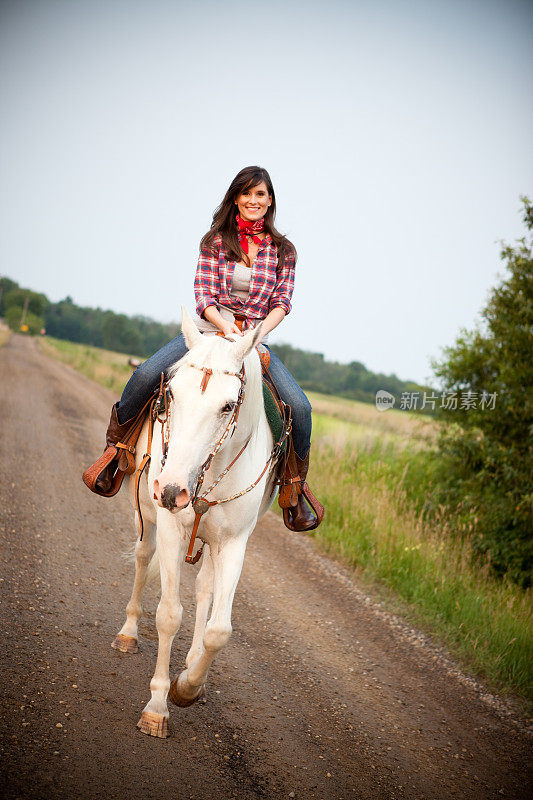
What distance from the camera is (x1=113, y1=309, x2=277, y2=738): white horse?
8.84ft

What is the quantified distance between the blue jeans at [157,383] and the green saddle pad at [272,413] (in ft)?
0.91

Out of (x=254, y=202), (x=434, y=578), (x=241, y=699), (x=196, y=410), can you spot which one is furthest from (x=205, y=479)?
(x=434, y=578)

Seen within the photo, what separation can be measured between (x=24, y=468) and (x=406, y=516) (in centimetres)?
616

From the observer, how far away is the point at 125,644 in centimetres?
417

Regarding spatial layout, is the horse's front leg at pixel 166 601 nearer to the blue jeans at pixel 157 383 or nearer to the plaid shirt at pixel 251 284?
the blue jeans at pixel 157 383

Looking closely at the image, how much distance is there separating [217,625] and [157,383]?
1780mm

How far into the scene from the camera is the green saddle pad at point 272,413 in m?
3.92

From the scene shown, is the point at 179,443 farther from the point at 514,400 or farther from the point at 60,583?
the point at 514,400

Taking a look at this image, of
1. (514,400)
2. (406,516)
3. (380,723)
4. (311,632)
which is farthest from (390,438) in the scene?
(380,723)

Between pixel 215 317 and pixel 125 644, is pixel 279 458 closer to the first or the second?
pixel 215 317

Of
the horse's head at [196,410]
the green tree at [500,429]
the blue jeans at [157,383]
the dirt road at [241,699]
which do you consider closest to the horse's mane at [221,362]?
the horse's head at [196,410]

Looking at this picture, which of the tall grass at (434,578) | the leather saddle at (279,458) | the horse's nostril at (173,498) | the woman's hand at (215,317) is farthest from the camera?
the tall grass at (434,578)

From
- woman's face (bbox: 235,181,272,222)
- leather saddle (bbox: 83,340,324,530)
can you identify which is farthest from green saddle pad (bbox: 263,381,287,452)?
woman's face (bbox: 235,181,272,222)

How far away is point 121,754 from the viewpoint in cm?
298
